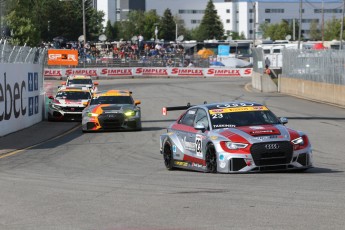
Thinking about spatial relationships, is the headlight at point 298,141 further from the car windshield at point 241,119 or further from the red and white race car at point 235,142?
the car windshield at point 241,119

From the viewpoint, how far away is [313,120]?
30.9m

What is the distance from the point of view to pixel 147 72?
81562 mm

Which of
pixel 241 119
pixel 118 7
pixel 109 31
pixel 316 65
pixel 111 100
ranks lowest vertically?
pixel 111 100

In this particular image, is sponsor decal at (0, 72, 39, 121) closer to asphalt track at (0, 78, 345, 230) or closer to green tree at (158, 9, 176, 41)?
asphalt track at (0, 78, 345, 230)

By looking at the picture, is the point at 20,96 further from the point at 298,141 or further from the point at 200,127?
the point at 298,141

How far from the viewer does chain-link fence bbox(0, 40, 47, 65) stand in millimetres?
27859

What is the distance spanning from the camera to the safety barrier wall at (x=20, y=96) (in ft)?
89.9

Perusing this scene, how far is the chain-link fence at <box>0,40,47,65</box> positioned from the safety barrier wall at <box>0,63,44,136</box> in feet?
0.59

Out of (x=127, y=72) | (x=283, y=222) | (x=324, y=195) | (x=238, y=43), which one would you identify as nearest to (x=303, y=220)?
(x=283, y=222)

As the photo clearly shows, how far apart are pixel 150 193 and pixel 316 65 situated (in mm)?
33955

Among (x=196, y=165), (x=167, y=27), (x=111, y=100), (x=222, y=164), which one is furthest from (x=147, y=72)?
(x=222, y=164)

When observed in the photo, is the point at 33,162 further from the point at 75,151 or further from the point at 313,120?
the point at 313,120

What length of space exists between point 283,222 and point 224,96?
133ft

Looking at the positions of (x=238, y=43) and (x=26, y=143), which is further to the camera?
(x=238, y=43)
